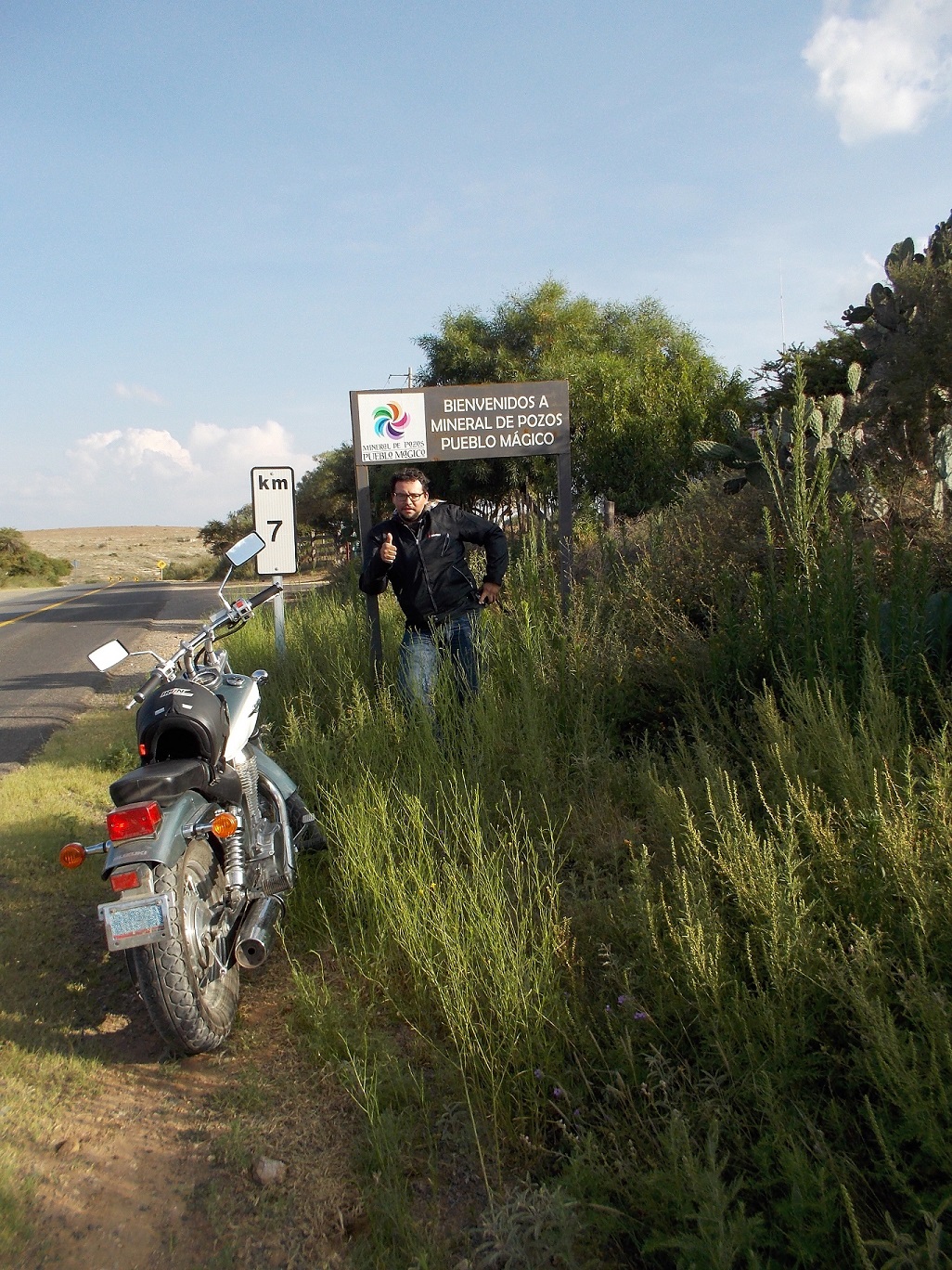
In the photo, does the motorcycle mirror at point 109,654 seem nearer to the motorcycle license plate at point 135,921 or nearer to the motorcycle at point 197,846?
the motorcycle at point 197,846

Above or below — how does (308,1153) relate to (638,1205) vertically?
below

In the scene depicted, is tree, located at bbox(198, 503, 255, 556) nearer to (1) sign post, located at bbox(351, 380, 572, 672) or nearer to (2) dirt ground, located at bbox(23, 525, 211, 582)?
(2) dirt ground, located at bbox(23, 525, 211, 582)

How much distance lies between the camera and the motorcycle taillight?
3045 mm

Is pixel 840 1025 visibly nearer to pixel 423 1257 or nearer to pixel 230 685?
pixel 423 1257

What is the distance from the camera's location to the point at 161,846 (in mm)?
3023

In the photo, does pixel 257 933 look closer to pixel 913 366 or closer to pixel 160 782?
pixel 160 782

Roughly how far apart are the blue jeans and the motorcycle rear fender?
250cm

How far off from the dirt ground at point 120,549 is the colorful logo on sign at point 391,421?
1859 inches

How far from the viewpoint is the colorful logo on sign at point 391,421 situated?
24.8 feet

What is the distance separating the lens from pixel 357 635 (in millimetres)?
8023

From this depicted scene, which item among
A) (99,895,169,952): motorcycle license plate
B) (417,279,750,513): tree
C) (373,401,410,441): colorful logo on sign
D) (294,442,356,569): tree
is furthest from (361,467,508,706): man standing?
(294,442,356,569): tree

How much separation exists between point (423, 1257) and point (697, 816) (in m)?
1.91

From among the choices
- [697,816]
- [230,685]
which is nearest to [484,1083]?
[697,816]

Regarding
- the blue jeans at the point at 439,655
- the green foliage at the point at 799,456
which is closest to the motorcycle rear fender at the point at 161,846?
the blue jeans at the point at 439,655
